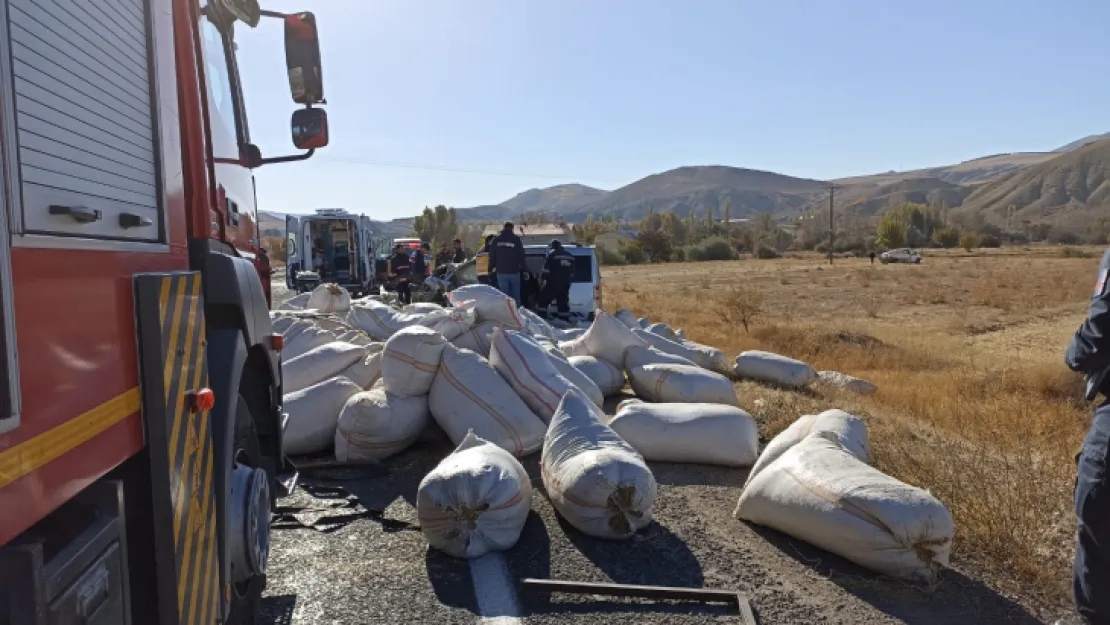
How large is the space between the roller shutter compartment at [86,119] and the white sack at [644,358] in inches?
213

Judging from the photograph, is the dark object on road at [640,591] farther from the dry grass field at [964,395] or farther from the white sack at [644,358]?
the white sack at [644,358]

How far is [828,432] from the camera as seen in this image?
4461mm

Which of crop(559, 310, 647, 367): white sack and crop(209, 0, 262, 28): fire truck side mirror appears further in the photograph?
crop(559, 310, 647, 367): white sack

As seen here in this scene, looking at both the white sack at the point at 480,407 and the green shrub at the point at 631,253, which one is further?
the green shrub at the point at 631,253

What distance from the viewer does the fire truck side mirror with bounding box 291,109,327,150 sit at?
3670 millimetres

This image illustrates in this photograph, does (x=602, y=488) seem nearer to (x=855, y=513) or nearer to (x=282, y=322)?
(x=855, y=513)

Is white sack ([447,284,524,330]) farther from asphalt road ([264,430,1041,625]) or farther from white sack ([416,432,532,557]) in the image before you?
white sack ([416,432,532,557])

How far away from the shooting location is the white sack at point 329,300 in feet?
36.7

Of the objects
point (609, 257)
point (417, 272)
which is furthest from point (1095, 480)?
point (609, 257)

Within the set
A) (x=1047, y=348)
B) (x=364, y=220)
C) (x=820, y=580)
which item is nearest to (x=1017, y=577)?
(x=820, y=580)

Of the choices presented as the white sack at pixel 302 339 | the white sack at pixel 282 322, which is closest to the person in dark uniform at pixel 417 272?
the white sack at pixel 282 322

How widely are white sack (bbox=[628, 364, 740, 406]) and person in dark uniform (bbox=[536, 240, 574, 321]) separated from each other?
502cm

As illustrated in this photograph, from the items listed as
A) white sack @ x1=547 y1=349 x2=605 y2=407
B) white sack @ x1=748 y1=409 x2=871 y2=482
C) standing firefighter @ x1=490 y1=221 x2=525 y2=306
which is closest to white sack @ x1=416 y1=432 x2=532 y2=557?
white sack @ x1=748 y1=409 x2=871 y2=482

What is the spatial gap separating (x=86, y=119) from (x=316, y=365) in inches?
181
